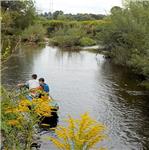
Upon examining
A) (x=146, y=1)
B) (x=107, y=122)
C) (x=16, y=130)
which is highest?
(x=146, y=1)

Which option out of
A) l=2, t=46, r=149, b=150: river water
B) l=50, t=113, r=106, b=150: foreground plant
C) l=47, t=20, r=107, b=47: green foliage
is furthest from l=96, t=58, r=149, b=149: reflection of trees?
l=47, t=20, r=107, b=47: green foliage

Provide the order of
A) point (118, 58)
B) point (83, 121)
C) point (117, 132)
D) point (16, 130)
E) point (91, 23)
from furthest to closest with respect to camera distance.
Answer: point (91, 23) → point (118, 58) → point (117, 132) → point (16, 130) → point (83, 121)

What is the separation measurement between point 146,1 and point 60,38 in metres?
29.1

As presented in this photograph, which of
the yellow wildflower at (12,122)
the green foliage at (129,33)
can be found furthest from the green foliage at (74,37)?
the yellow wildflower at (12,122)

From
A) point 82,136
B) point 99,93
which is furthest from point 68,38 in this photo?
point 82,136

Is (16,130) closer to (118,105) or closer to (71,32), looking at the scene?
(118,105)

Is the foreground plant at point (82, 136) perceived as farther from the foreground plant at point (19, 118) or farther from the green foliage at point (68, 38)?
the green foliage at point (68, 38)

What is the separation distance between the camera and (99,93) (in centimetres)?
2912

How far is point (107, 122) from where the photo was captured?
2162 centimetres

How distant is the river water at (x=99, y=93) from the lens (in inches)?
765

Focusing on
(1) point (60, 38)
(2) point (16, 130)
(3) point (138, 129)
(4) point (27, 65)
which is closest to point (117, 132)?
(3) point (138, 129)

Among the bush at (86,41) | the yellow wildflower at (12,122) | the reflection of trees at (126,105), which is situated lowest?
the reflection of trees at (126,105)

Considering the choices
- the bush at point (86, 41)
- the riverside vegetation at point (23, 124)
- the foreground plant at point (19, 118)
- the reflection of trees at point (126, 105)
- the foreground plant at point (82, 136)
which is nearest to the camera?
the foreground plant at point (82, 136)

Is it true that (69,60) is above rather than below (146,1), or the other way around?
below
